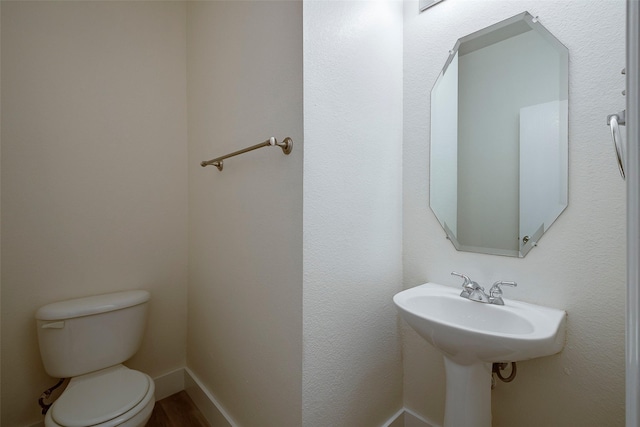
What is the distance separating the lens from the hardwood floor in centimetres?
148

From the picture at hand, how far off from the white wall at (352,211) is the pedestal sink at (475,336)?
0.23 m

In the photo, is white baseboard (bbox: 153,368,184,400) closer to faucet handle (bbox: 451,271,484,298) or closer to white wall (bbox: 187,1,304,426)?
white wall (bbox: 187,1,304,426)

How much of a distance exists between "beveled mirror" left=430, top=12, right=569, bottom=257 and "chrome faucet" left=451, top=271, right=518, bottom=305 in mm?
137

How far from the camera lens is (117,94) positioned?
1.52m

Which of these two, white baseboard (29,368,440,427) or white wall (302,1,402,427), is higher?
white wall (302,1,402,427)

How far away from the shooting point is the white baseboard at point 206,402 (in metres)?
1.36

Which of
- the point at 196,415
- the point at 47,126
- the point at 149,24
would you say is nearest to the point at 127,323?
the point at 196,415

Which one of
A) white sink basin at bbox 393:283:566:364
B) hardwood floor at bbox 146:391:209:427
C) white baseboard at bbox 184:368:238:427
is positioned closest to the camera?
white sink basin at bbox 393:283:566:364

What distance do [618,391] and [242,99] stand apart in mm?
1714

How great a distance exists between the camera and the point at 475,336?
0.81 m

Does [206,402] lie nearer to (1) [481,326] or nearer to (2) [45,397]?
(2) [45,397]

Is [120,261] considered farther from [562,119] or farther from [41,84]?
[562,119]

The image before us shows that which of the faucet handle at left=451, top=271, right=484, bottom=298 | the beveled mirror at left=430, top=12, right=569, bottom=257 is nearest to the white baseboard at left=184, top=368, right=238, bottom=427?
the faucet handle at left=451, top=271, right=484, bottom=298

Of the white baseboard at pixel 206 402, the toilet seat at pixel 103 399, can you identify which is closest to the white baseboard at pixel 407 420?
the white baseboard at pixel 206 402
